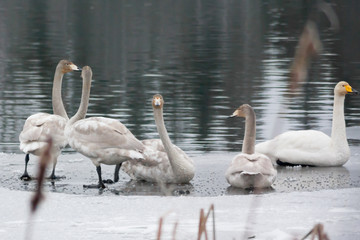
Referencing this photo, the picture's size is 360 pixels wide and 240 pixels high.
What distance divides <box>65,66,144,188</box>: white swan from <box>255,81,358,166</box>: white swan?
1839mm

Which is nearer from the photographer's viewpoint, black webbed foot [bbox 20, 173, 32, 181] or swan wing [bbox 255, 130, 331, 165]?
black webbed foot [bbox 20, 173, 32, 181]

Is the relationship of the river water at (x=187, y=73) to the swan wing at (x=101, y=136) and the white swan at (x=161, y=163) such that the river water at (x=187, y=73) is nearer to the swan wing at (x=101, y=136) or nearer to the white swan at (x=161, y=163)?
the swan wing at (x=101, y=136)

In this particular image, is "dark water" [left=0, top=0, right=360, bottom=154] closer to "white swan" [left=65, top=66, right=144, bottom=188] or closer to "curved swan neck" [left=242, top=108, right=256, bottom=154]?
"curved swan neck" [left=242, top=108, right=256, bottom=154]

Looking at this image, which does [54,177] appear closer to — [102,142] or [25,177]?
[25,177]

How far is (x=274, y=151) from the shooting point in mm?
9266

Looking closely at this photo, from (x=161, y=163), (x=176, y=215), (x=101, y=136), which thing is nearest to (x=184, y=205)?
(x=176, y=215)

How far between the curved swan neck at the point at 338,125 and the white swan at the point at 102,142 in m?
2.32

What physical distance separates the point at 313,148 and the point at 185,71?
12643 millimetres

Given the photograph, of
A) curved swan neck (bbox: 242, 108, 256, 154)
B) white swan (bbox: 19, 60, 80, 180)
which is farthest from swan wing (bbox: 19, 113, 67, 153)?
curved swan neck (bbox: 242, 108, 256, 154)

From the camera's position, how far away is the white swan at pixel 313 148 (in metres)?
8.98

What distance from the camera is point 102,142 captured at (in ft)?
26.5

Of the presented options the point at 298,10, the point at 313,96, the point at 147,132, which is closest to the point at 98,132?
the point at 147,132

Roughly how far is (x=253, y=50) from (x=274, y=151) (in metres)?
19.1

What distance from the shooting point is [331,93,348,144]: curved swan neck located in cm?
908
